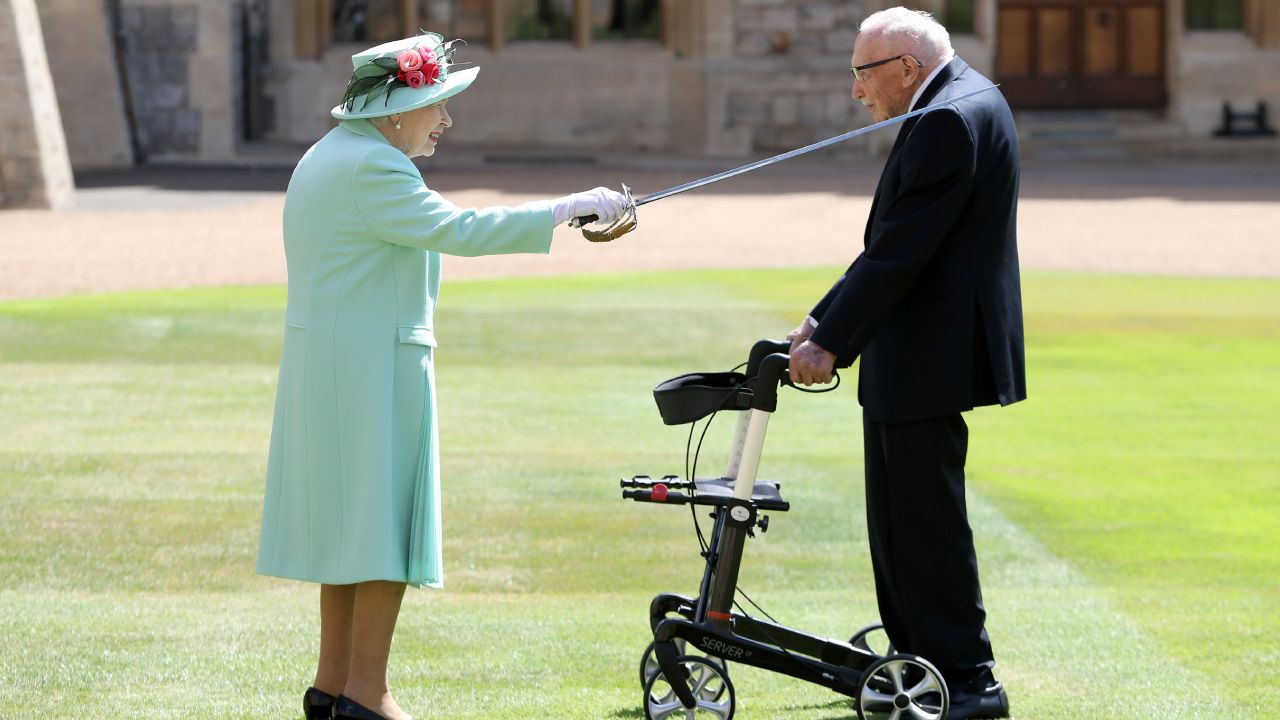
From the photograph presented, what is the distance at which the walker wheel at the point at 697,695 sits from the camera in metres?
4.43

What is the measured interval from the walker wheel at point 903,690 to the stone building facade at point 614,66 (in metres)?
22.6

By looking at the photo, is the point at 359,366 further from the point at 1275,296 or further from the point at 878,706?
the point at 1275,296

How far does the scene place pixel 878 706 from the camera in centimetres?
457

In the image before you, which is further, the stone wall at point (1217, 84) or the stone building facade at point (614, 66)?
the stone wall at point (1217, 84)

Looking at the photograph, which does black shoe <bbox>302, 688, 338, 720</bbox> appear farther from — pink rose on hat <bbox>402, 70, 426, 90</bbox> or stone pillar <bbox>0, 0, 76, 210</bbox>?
stone pillar <bbox>0, 0, 76, 210</bbox>

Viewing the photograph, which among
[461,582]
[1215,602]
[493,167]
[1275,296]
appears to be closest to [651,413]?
[461,582]

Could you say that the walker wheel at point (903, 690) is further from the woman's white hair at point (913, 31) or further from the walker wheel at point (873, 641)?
the woman's white hair at point (913, 31)

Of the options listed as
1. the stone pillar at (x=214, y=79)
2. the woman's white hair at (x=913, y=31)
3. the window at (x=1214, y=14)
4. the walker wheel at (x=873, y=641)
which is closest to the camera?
the woman's white hair at (x=913, y=31)

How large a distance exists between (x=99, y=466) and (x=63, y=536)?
1.45m

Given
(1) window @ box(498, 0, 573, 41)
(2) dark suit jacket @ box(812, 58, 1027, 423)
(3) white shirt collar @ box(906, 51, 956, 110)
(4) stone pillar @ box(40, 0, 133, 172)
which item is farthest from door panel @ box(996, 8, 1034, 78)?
(2) dark suit jacket @ box(812, 58, 1027, 423)

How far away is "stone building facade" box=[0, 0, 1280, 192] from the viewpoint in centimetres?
2694

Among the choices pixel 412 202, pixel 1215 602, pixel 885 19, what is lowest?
pixel 1215 602

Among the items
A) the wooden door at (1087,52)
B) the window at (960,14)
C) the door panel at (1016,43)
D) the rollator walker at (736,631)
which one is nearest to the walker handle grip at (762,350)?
the rollator walker at (736,631)

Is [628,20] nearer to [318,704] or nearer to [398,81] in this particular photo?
[398,81]
